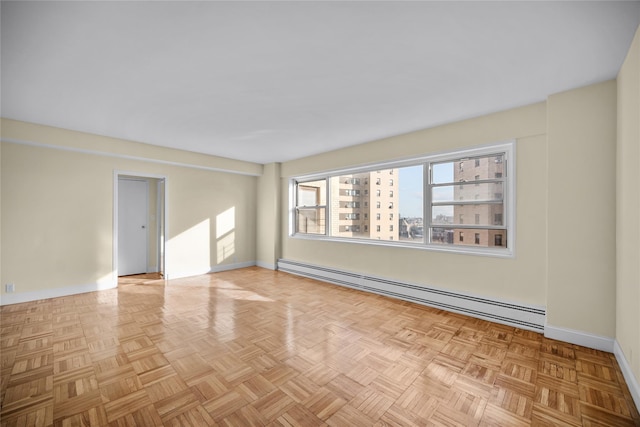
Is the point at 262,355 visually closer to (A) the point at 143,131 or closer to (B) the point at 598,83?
(A) the point at 143,131

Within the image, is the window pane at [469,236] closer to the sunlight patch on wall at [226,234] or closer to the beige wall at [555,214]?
the beige wall at [555,214]

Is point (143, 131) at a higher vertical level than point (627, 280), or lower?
higher

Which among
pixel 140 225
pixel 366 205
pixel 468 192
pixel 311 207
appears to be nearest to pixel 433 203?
pixel 468 192

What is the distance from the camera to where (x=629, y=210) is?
209 cm

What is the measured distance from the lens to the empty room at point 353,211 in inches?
70.5

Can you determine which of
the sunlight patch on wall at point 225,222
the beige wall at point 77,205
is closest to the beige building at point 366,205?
the sunlight patch on wall at point 225,222

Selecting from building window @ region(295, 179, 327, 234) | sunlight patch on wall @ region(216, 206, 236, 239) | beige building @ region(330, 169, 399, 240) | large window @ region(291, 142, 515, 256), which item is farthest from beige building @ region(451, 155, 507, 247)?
sunlight patch on wall @ region(216, 206, 236, 239)

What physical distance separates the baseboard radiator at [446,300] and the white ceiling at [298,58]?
226 centimetres

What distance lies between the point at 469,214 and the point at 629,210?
1.55m

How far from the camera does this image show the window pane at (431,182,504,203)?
340cm

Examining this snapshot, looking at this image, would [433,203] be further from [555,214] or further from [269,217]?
[269,217]

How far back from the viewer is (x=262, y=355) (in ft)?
8.07

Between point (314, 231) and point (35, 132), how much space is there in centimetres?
458

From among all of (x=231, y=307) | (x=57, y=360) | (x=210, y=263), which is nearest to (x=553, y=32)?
(x=231, y=307)
